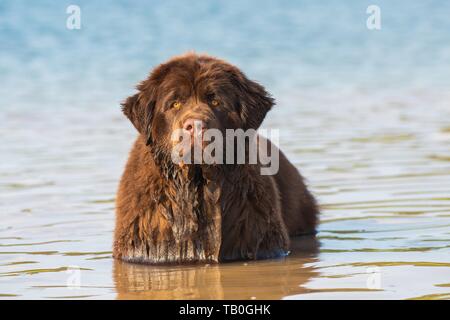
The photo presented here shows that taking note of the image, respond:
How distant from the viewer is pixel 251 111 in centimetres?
772

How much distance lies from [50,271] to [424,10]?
27540 mm

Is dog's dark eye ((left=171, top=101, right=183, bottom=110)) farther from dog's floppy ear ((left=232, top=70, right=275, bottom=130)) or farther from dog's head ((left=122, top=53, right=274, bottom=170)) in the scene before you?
dog's floppy ear ((left=232, top=70, right=275, bottom=130))

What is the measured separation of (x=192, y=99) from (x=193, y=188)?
2.17 ft

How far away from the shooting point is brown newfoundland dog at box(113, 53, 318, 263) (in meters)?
7.53

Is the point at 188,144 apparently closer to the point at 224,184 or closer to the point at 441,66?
the point at 224,184

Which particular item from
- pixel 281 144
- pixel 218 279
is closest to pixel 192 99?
pixel 218 279

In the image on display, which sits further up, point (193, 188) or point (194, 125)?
point (194, 125)

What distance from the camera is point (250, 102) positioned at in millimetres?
7742

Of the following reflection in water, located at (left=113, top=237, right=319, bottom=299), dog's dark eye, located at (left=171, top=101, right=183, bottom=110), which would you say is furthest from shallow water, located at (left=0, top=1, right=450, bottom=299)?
dog's dark eye, located at (left=171, top=101, right=183, bottom=110)

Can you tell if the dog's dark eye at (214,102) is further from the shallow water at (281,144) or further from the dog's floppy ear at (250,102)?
the shallow water at (281,144)

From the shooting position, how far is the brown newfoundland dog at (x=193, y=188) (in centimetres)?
753

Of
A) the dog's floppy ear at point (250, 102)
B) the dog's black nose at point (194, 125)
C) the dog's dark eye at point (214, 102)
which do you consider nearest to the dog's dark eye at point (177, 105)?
the dog's dark eye at point (214, 102)

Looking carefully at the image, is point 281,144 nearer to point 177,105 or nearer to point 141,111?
point 141,111

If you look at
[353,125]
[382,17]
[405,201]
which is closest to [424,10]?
[382,17]
